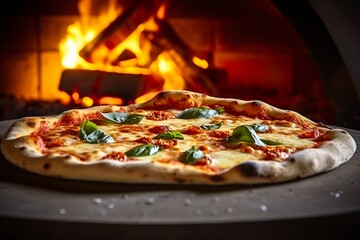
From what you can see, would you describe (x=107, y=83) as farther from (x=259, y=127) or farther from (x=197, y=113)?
(x=259, y=127)

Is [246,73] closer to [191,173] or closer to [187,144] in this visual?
[187,144]

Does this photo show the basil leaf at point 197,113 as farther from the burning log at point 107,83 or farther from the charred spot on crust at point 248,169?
the burning log at point 107,83

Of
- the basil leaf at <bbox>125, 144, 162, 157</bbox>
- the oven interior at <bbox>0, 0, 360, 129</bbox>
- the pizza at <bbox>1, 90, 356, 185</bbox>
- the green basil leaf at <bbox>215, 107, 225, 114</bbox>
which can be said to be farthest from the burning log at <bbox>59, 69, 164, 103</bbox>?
the basil leaf at <bbox>125, 144, 162, 157</bbox>

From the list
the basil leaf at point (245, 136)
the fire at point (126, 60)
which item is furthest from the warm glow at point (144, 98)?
the basil leaf at point (245, 136)

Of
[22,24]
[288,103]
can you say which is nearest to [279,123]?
[288,103]

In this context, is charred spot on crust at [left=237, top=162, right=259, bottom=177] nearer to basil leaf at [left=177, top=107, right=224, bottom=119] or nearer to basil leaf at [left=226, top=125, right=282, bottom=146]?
basil leaf at [left=226, top=125, right=282, bottom=146]
